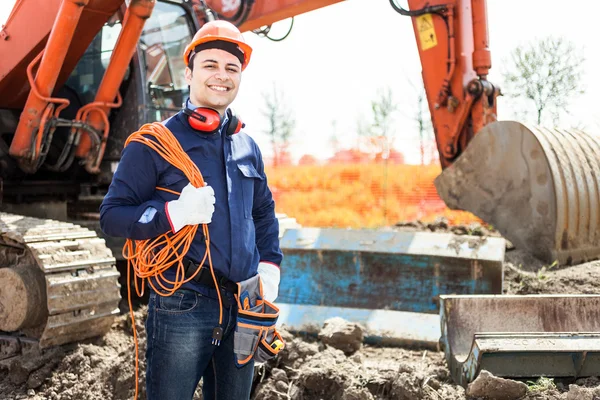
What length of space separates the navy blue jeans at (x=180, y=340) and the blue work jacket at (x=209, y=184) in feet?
0.22

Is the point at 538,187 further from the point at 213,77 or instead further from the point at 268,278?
the point at 213,77

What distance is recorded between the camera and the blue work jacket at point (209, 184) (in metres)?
2.12

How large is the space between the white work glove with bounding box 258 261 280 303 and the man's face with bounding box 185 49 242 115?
2.01ft

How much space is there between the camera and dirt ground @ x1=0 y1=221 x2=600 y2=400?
304 cm

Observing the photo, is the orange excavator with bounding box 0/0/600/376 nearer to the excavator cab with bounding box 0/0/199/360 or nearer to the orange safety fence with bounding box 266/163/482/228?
the excavator cab with bounding box 0/0/199/360

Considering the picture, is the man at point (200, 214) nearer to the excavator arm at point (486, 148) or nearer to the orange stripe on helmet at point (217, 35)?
the orange stripe on helmet at point (217, 35)

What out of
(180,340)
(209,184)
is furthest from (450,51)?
(180,340)

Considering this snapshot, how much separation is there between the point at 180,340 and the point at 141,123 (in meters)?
3.53

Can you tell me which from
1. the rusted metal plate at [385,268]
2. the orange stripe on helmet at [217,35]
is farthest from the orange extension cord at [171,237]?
the rusted metal plate at [385,268]

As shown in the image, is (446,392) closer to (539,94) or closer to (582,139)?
(582,139)

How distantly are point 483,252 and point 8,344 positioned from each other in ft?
10.8

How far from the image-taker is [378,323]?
4609 millimetres

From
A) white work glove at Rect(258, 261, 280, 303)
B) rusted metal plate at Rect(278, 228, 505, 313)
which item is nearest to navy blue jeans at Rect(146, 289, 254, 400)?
white work glove at Rect(258, 261, 280, 303)

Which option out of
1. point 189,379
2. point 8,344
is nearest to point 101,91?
point 8,344
